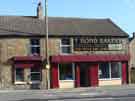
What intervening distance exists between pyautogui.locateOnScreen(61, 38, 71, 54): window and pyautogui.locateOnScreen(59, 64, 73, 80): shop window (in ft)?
4.61

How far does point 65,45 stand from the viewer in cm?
4450

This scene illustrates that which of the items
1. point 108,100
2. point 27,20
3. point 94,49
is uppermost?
point 27,20

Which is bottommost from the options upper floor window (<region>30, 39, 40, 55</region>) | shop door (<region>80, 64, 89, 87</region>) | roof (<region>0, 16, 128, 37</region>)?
shop door (<region>80, 64, 89, 87</region>)

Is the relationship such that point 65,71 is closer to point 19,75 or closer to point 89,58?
point 89,58

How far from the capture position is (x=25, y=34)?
43250 mm

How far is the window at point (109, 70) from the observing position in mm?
45688

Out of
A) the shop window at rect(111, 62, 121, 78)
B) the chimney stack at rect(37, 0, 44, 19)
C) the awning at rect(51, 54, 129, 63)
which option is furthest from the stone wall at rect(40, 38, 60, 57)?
the shop window at rect(111, 62, 121, 78)

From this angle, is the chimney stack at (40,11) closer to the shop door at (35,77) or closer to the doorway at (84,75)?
the shop door at (35,77)

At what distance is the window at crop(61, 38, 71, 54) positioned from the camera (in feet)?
146

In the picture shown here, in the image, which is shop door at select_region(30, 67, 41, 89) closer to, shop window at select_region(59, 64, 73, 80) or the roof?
shop window at select_region(59, 64, 73, 80)

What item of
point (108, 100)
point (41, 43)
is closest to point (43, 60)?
point (41, 43)

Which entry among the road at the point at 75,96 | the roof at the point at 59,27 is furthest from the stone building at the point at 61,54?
the road at the point at 75,96

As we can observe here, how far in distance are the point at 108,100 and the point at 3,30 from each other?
21.5 m

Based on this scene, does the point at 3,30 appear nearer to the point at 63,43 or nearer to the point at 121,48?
the point at 63,43
